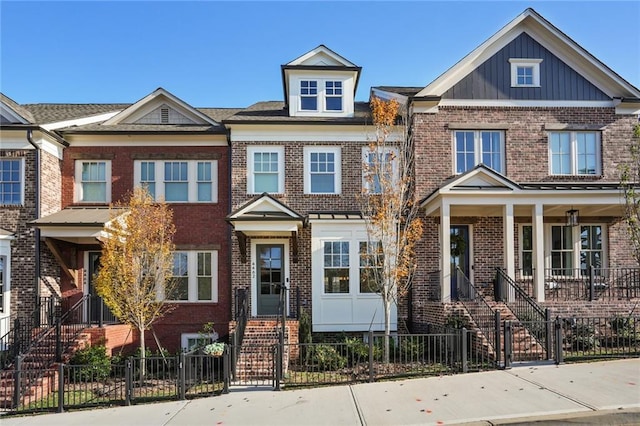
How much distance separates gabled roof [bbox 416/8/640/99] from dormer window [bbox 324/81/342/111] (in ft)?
8.94

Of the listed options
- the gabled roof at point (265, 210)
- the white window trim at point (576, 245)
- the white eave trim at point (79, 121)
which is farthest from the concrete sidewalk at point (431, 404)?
the white eave trim at point (79, 121)

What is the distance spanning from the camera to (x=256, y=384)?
501 inches

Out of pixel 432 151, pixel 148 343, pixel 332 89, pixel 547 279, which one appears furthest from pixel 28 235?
pixel 547 279

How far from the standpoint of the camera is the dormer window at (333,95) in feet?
62.9

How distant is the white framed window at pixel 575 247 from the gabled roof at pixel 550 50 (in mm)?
4473

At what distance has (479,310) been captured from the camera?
15750 millimetres

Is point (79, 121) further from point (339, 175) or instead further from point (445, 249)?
point (445, 249)

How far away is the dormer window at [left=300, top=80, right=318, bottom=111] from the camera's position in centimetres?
1912

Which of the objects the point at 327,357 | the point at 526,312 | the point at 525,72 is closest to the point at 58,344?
the point at 327,357

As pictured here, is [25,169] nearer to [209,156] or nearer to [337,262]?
[209,156]

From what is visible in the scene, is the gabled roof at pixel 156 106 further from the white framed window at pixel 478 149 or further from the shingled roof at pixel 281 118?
the white framed window at pixel 478 149

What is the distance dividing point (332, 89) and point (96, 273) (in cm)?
987

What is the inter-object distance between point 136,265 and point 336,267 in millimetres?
6079

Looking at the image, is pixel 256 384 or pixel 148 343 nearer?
pixel 256 384
